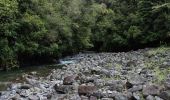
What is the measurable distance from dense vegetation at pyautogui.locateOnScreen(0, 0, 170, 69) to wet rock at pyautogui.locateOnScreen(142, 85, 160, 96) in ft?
66.3

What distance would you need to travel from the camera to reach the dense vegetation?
108ft

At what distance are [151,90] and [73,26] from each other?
30.6m

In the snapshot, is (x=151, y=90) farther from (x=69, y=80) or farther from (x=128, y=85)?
(x=69, y=80)

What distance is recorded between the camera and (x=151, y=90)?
1298 centimetres

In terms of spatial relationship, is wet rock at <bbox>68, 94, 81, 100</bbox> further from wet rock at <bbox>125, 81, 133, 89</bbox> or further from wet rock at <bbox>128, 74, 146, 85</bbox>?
wet rock at <bbox>128, 74, 146, 85</bbox>

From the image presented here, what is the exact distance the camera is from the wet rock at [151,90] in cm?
1281

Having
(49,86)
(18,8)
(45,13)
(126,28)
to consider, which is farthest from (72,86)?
(126,28)

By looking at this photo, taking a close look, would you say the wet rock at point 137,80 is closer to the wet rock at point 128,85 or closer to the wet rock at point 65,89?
the wet rock at point 128,85

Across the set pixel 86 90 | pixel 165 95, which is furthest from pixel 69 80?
pixel 165 95

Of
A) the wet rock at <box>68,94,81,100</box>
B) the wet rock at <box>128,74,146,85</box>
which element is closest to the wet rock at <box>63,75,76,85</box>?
the wet rock at <box>68,94,81,100</box>

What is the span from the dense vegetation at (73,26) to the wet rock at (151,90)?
20194 mm

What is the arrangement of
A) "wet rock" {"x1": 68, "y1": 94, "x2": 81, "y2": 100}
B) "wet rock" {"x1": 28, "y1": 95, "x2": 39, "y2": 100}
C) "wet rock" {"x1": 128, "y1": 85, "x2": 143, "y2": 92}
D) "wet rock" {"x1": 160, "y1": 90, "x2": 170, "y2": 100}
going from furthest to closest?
"wet rock" {"x1": 28, "y1": 95, "x2": 39, "y2": 100}
"wet rock" {"x1": 68, "y1": 94, "x2": 81, "y2": 100}
"wet rock" {"x1": 128, "y1": 85, "x2": 143, "y2": 92}
"wet rock" {"x1": 160, "y1": 90, "x2": 170, "y2": 100}

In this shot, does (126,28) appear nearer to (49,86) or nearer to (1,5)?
(1,5)

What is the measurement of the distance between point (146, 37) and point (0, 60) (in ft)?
66.5
